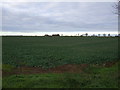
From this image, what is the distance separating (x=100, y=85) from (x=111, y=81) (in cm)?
133

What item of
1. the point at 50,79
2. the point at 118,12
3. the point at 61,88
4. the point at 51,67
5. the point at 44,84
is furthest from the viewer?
the point at 118,12

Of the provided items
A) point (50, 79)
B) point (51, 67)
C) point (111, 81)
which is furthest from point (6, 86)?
point (51, 67)

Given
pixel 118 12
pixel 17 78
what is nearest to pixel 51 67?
pixel 17 78

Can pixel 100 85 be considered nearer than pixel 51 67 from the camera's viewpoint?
Yes

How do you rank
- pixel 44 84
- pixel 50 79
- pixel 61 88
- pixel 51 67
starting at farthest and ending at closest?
1. pixel 51 67
2. pixel 50 79
3. pixel 44 84
4. pixel 61 88

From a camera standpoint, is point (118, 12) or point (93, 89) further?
point (118, 12)

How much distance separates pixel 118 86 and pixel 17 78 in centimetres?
759

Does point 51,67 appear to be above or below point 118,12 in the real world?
below

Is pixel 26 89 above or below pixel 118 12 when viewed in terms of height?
below

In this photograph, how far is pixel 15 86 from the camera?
1523cm

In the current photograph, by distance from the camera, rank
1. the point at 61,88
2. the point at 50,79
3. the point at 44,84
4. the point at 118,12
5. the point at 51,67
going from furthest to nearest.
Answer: the point at 118,12 < the point at 51,67 < the point at 50,79 < the point at 44,84 < the point at 61,88

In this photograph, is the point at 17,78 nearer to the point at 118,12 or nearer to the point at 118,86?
the point at 118,86

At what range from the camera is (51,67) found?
2611 centimetres

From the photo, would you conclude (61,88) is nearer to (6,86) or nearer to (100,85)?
(100,85)
